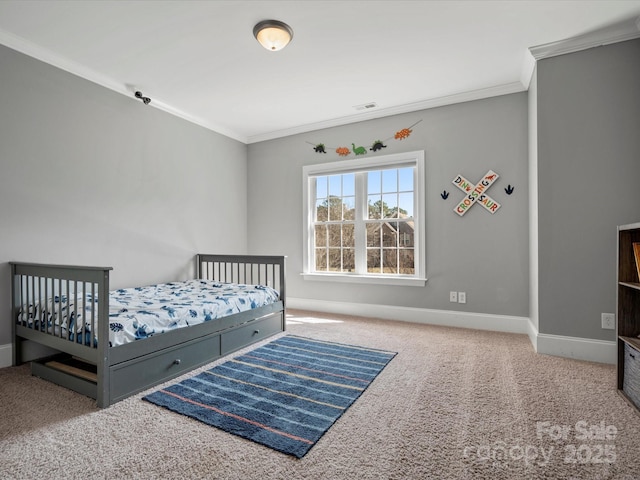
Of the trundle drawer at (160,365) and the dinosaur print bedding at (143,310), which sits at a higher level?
the dinosaur print bedding at (143,310)

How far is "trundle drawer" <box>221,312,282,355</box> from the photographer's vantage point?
2693 mm

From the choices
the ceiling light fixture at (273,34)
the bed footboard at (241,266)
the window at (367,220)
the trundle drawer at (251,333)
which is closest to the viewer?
the ceiling light fixture at (273,34)

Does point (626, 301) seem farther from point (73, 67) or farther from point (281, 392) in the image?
point (73, 67)

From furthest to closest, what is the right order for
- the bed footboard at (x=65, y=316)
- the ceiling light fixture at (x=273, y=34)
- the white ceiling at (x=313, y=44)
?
the ceiling light fixture at (x=273, y=34)
the white ceiling at (x=313, y=44)
the bed footboard at (x=65, y=316)

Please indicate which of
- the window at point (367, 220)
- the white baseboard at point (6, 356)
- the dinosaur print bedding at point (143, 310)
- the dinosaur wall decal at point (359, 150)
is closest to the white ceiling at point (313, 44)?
the dinosaur wall decal at point (359, 150)

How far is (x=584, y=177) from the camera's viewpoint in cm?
256

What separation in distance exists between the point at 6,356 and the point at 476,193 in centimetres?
427

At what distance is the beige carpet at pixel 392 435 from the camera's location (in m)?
1.34

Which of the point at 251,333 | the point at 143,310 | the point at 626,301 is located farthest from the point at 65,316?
the point at 626,301

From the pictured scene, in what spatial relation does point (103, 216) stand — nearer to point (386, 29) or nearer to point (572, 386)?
point (386, 29)

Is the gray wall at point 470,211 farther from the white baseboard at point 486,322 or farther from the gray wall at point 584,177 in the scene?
the gray wall at point 584,177

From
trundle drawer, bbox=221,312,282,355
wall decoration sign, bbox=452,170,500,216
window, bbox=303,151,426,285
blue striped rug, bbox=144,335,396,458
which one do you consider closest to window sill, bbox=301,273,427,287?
window, bbox=303,151,426,285

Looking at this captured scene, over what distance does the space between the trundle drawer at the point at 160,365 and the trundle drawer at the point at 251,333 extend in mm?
110

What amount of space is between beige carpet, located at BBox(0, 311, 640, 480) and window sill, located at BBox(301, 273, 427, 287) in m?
1.46
